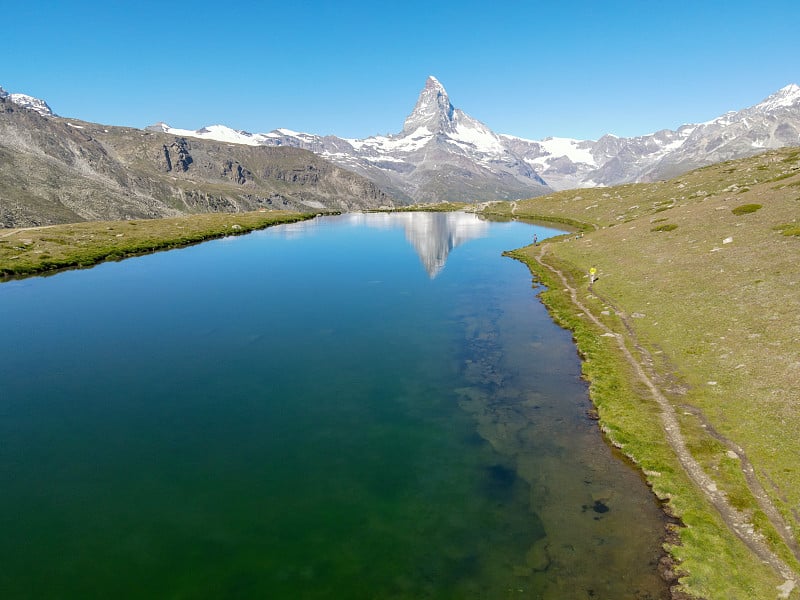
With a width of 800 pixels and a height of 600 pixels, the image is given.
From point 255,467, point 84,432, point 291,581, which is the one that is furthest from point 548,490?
point 84,432

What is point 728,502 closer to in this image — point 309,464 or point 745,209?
point 309,464

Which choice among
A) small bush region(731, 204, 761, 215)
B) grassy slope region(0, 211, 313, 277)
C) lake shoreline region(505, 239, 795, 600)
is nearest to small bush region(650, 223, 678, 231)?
small bush region(731, 204, 761, 215)

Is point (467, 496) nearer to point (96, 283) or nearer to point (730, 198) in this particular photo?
point (96, 283)

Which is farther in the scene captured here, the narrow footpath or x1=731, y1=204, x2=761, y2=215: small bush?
x1=731, y1=204, x2=761, y2=215: small bush

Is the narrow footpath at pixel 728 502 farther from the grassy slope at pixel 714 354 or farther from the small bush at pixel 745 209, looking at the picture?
the small bush at pixel 745 209

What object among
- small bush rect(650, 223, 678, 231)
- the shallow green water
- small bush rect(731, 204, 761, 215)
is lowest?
the shallow green water

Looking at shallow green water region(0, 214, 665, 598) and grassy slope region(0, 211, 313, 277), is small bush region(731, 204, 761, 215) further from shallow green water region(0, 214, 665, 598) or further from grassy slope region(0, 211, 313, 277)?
grassy slope region(0, 211, 313, 277)

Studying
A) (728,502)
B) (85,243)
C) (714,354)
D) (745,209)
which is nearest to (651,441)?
(728,502)
